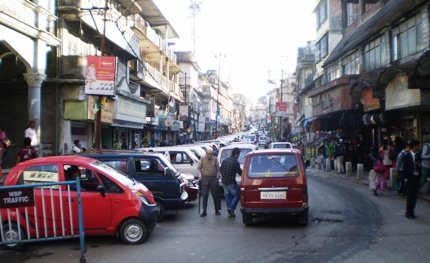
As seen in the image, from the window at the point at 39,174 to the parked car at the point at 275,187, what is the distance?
3.96m

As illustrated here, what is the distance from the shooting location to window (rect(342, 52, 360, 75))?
29.1m

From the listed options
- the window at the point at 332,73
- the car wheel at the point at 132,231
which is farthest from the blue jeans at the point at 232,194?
the window at the point at 332,73

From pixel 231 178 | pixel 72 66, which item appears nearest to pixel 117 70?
pixel 72 66

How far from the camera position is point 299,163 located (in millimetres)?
10219

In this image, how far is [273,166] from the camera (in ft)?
33.8

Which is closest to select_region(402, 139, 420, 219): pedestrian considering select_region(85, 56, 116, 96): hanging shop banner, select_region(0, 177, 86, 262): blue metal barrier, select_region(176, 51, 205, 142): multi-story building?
select_region(0, 177, 86, 262): blue metal barrier

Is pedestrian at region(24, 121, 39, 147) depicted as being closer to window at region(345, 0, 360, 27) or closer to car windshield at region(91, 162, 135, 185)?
car windshield at region(91, 162, 135, 185)

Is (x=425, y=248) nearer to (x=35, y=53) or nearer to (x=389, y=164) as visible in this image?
(x=389, y=164)

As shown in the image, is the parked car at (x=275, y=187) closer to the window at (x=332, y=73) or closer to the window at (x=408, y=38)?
the window at (x=408, y=38)

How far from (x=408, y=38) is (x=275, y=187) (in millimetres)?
14536

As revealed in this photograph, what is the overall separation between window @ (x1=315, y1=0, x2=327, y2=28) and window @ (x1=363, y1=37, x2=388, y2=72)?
15.7 metres

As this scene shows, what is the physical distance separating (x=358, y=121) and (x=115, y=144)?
1611 cm

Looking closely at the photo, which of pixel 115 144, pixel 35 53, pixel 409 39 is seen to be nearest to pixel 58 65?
pixel 35 53

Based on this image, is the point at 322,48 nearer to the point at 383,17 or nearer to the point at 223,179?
the point at 383,17
